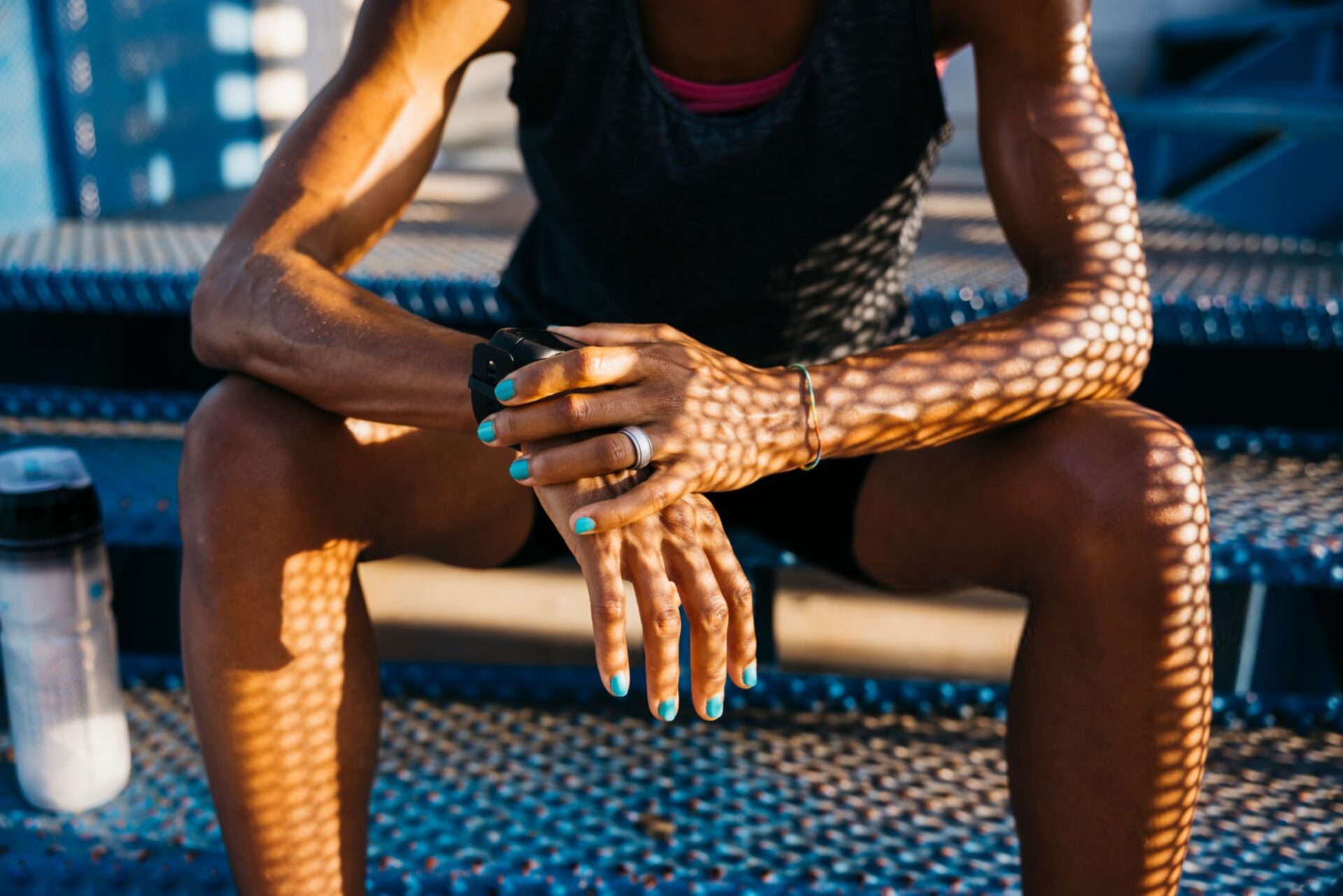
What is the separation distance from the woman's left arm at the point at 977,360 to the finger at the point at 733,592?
0.04 m

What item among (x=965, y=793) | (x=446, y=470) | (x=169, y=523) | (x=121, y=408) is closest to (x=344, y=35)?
(x=121, y=408)

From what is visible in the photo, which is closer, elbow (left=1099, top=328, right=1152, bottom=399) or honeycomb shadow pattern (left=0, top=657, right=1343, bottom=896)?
elbow (left=1099, top=328, right=1152, bottom=399)

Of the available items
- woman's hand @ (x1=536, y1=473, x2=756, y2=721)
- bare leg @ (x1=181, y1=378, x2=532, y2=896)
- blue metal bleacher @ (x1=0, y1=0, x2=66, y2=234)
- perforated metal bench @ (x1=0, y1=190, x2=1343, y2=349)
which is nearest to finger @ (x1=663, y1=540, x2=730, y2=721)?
woman's hand @ (x1=536, y1=473, x2=756, y2=721)

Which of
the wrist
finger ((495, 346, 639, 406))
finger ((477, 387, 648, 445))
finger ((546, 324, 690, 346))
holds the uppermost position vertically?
finger ((546, 324, 690, 346))

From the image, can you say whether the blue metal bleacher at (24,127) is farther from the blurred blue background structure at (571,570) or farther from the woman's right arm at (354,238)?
the woman's right arm at (354,238)

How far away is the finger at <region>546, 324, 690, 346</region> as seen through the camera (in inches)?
37.5

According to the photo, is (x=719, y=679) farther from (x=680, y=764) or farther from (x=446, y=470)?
(x=680, y=764)

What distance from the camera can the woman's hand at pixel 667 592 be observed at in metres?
0.88

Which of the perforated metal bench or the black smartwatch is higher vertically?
the black smartwatch

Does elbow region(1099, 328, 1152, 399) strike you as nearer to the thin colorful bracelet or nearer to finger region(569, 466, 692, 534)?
the thin colorful bracelet

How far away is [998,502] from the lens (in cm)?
103

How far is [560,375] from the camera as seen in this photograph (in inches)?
35.0

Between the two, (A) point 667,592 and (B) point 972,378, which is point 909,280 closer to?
(B) point 972,378

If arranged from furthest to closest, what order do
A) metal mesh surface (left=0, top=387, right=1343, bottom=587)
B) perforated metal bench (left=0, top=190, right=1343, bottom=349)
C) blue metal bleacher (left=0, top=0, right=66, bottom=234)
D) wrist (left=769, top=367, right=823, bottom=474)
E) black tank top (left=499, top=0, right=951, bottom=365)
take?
blue metal bleacher (left=0, top=0, right=66, bottom=234)
perforated metal bench (left=0, top=190, right=1343, bottom=349)
metal mesh surface (left=0, top=387, right=1343, bottom=587)
black tank top (left=499, top=0, right=951, bottom=365)
wrist (left=769, top=367, right=823, bottom=474)
